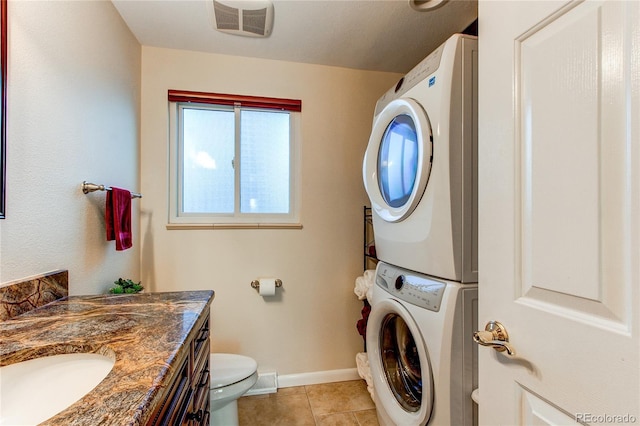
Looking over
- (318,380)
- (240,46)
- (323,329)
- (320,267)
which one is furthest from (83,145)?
(318,380)

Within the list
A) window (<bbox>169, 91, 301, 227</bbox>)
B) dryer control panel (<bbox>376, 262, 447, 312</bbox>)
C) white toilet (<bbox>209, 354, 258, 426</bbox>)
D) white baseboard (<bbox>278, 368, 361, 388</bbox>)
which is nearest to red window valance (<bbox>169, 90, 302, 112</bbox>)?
window (<bbox>169, 91, 301, 227</bbox>)

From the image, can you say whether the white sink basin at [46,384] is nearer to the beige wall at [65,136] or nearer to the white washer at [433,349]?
the beige wall at [65,136]

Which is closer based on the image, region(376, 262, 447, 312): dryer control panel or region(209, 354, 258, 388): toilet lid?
region(376, 262, 447, 312): dryer control panel

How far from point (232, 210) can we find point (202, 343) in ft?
3.60

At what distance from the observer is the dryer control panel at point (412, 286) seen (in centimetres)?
103

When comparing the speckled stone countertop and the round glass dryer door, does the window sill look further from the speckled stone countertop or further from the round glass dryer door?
the round glass dryer door

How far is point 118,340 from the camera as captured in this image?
0.68 metres

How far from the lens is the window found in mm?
1883

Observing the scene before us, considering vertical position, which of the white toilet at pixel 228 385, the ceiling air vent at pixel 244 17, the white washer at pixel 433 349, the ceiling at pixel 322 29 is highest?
the ceiling at pixel 322 29

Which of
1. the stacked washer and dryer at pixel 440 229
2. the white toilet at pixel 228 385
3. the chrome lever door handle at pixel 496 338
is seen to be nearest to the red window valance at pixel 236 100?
the stacked washer and dryer at pixel 440 229

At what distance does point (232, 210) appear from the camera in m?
1.94

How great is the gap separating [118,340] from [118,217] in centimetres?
84

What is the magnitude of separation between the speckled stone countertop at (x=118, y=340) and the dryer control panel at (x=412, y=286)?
2.56 ft

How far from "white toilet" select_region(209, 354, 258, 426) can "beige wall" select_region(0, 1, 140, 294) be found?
2.29 feet
